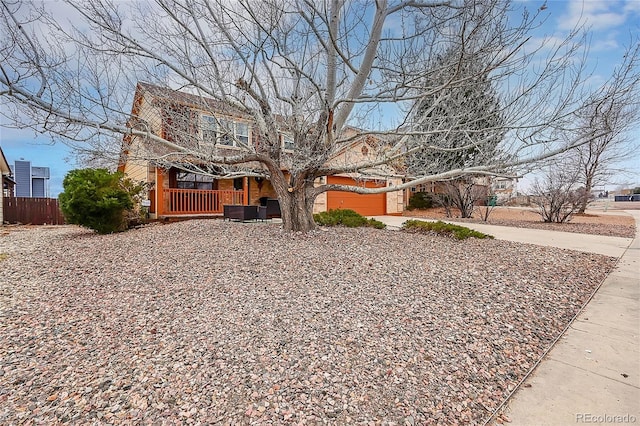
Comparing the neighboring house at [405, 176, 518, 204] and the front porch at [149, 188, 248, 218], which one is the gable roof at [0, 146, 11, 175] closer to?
the front porch at [149, 188, 248, 218]

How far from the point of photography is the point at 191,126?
22.0 ft

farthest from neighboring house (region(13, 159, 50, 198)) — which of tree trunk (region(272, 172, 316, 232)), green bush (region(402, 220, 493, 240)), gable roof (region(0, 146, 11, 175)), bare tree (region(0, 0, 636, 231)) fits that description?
green bush (region(402, 220, 493, 240))

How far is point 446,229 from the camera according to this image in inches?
328

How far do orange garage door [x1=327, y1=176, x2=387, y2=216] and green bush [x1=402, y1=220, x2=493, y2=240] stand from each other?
5267mm

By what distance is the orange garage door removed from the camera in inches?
599

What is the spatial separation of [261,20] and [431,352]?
558 centimetres

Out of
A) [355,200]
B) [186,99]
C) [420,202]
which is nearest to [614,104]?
[186,99]

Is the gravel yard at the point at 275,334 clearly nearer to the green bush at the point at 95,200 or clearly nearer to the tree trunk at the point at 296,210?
the tree trunk at the point at 296,210

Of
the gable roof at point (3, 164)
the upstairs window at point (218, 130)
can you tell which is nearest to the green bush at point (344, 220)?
the upstairs window at point (218, 130)

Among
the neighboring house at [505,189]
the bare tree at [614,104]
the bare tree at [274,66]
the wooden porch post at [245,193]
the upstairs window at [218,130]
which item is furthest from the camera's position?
the neighboring house at [505,189]

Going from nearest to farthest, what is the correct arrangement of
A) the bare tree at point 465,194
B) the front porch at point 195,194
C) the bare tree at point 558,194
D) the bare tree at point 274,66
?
the bare tree at point 274,66 < the front porch at point 195,194 < the bare tree at point 558,194 < the bare tree at point 465,194

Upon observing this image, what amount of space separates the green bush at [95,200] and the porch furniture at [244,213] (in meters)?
2.98

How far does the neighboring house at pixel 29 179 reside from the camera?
29391 millimetres

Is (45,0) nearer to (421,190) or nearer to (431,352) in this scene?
(431,352)
